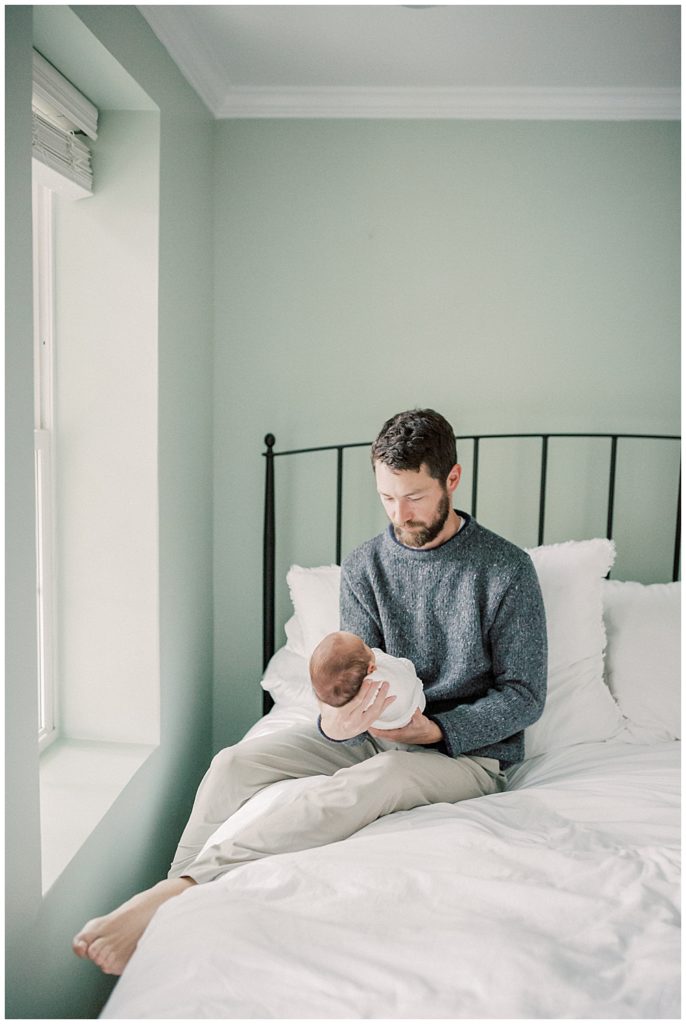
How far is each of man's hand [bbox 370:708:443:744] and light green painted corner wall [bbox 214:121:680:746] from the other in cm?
109

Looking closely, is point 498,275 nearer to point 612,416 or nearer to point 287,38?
point 612,416

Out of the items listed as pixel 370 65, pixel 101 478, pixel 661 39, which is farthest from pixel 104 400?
pixel 661 39

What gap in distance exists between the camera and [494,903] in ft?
3.81

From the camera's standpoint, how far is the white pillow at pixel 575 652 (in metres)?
1.95

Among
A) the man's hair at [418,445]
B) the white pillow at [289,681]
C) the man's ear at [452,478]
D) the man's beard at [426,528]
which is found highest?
the man's hair at [418,445]

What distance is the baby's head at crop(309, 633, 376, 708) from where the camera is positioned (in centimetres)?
142

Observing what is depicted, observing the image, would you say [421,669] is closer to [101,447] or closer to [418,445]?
[418,445]

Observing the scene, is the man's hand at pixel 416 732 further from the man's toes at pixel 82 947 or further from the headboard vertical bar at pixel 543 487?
the headboard vertical bar at pixel 543 487

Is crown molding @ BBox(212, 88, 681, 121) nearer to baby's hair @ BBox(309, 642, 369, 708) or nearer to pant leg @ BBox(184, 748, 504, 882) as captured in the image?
baby's hair @ BBox(309, 642, 369, 708)

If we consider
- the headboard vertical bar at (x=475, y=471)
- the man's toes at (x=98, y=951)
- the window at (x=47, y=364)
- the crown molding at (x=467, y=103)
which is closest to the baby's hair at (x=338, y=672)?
the man's toes at (x=98, y=951)

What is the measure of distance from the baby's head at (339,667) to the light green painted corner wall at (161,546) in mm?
483

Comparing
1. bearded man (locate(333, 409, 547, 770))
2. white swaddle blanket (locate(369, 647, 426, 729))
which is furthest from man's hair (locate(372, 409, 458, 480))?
white swaddle blanket (locate(369, 647, 426, 729))

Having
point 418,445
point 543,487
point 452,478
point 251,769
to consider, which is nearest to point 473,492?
point 543,487

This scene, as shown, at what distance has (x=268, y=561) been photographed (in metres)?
2.50
